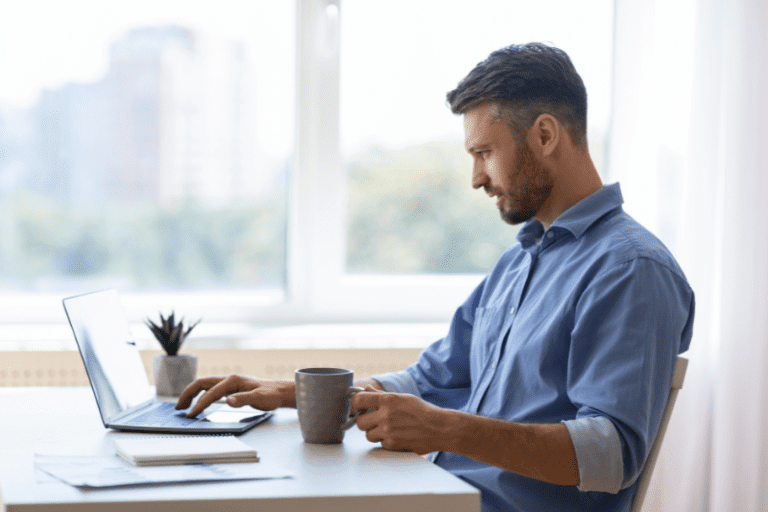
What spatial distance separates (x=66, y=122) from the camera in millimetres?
2602

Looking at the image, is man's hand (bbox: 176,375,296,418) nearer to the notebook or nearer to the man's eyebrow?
the notebook

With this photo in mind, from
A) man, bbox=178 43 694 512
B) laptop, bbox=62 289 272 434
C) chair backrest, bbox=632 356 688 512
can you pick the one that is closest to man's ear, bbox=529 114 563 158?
man, bbox=178 43 694 512

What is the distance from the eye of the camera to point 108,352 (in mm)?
→ 1316

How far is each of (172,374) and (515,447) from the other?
739 millimetres

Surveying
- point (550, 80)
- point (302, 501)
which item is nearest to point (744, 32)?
point (550, 80)

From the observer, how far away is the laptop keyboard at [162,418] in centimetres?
120

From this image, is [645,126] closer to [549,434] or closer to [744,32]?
[744,32]

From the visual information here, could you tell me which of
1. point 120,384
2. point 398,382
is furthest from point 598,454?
point 120,384

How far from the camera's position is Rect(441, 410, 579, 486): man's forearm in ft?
3.49

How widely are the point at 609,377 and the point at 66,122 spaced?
2.14m

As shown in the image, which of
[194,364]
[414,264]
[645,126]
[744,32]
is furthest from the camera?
[414,264]

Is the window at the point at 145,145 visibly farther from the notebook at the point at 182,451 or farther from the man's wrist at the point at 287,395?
the notebook at the point at 182,451

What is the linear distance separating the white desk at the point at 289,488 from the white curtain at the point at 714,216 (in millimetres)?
1627

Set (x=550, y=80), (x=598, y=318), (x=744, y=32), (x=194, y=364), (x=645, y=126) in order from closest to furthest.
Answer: (x=598, y=318) → (x=550, y=80) → (x=194, y=364) → (x=744, y=32) → (x=645, y=126)
